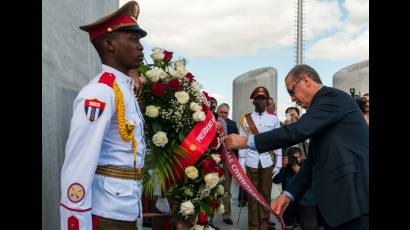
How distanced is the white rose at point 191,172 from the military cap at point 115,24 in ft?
4.16

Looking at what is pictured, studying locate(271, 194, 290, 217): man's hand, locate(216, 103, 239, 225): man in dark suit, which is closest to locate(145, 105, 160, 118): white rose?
locate(271, 194, 290, 217): man's hand

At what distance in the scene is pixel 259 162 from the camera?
7.21 meters

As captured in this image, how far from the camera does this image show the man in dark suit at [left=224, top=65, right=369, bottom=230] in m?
3.17

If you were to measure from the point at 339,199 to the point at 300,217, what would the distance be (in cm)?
371

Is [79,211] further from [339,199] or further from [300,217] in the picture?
[300,217]

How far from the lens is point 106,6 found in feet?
14.3

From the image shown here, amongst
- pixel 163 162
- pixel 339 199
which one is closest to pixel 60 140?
pixel 163 162

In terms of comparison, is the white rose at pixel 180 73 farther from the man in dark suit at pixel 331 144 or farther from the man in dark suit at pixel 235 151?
the man in dark suit at pixel 235 151

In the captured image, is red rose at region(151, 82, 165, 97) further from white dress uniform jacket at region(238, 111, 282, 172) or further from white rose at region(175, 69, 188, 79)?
white dress uniform jacket at region(238, 111, 282, 172)

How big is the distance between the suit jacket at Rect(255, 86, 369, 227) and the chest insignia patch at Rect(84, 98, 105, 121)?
1.74 m

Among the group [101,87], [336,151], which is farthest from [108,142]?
[336,151]

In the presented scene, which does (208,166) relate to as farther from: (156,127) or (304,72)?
(304,72)

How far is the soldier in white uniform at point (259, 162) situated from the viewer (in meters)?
7.14

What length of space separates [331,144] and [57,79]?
6.37 feet
